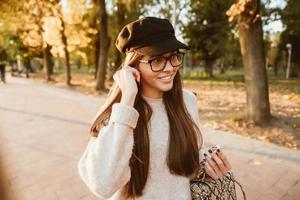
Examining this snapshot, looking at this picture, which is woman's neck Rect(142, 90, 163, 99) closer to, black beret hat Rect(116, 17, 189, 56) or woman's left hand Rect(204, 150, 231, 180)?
black beret hat Rect(116, 17, 189, 56)

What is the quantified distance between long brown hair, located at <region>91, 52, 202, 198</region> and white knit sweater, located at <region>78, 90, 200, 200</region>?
0.04 m

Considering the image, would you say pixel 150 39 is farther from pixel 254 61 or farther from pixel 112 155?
pixel 254 61

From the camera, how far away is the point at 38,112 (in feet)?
37.0

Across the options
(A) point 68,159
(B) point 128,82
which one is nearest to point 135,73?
(B) point 128,82

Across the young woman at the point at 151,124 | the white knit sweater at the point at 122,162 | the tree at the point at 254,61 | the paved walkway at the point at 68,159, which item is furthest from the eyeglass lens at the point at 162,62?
the tree at the point at 254,61

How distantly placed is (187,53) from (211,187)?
718 cm

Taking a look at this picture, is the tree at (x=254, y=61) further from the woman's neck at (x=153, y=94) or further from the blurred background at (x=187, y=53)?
the woman's neck at (x=153, y=94)

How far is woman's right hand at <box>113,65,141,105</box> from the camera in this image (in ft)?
6.33

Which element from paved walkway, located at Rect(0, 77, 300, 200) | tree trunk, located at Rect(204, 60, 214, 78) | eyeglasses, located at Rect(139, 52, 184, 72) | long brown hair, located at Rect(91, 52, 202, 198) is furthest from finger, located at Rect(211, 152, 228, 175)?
tree trunk, located at Rect(204, 60, 214, 78)

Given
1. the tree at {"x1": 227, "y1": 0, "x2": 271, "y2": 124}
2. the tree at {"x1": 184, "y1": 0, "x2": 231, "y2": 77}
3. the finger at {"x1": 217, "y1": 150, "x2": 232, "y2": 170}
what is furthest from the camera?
the tree at {"x1": 184, "y1": 0, "x2": 231, "y2": 77}

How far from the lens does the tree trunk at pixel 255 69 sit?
8234mm

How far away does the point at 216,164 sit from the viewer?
6.64 ft

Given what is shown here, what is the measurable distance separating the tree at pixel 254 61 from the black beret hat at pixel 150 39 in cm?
652

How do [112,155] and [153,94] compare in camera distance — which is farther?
[153,94]
